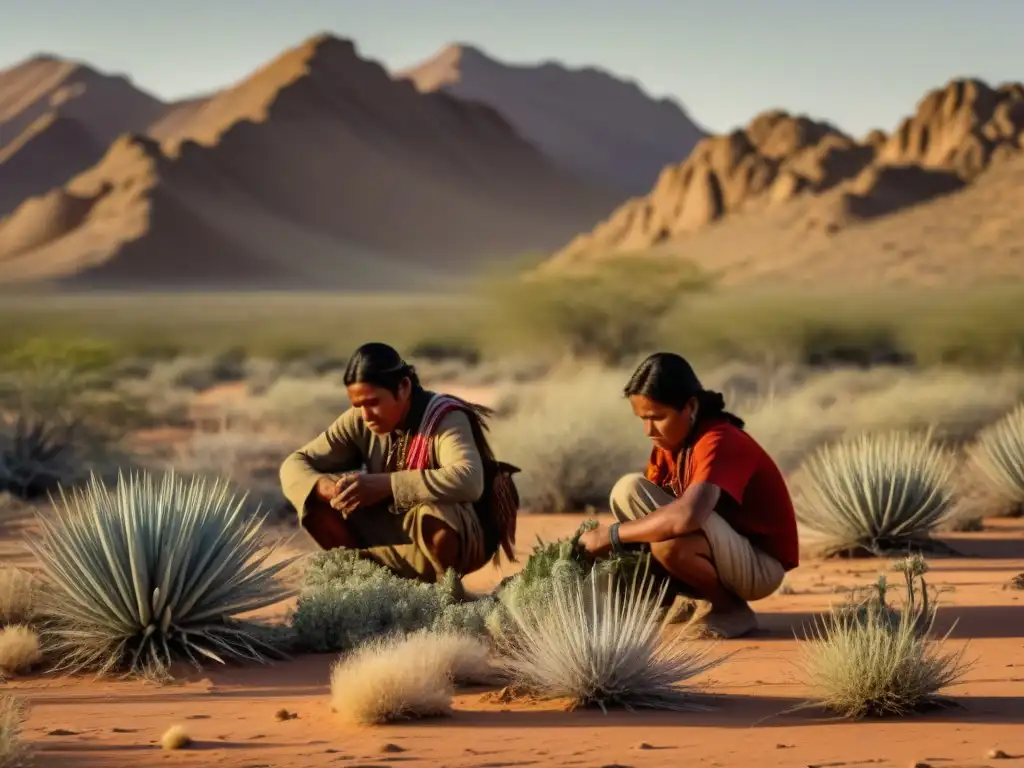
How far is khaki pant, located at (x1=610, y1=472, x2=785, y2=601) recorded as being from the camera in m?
7.80

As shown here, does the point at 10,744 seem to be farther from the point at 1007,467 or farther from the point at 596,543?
the point at 1007,467

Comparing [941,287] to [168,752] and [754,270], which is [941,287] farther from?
[168,752]

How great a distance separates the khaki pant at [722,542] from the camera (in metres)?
7.80

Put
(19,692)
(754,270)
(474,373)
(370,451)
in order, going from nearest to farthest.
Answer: (19,692)
(370,451)
(474,373)
(754,270)

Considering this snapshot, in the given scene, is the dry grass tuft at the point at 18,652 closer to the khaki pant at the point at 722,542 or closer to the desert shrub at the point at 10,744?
the desert shrub at the point at 10,744

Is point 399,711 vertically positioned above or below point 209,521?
below

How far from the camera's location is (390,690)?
6.26 metres

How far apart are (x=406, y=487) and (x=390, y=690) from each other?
2027 millimetres

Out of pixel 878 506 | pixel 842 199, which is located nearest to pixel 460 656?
pixel 878 506

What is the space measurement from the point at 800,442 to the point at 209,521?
11.1 meters

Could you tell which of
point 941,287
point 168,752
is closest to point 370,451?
point 168,752

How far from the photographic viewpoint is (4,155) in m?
160

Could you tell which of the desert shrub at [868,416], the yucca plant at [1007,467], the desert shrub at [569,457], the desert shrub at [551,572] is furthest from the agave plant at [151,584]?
the desert shrub at [868,416]

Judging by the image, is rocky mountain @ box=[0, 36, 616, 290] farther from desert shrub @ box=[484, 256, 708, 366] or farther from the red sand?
the red sand
